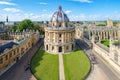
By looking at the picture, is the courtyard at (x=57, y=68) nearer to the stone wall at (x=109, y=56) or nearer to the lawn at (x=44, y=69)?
the lawn at (x=44, y=69)

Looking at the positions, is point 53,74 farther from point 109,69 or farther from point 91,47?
point 91,47

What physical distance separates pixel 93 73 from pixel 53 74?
33.6 feet

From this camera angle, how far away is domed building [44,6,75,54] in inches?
2482

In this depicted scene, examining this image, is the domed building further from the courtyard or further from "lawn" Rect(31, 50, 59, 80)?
"lawn" Rect(31, 50, 59, 80)

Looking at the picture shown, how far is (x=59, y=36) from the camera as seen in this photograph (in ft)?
209

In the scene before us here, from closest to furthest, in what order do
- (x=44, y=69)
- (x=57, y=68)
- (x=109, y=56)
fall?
(x=44, y=69) → (x=57, y=68) → (x=109, y=56)

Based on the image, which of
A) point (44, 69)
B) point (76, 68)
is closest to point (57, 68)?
point (44, 69)

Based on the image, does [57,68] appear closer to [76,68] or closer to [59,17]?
[76,68]

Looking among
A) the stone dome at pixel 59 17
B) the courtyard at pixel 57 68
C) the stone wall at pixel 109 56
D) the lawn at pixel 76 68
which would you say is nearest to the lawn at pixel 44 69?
the courtyard at pixel 57 68

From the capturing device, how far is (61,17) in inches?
2601

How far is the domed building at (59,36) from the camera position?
63031mm

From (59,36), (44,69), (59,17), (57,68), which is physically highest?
(59,17)

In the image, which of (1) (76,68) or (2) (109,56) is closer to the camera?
(1) (76,68)

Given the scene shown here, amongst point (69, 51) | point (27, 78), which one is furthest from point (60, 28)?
point (27, 78)
